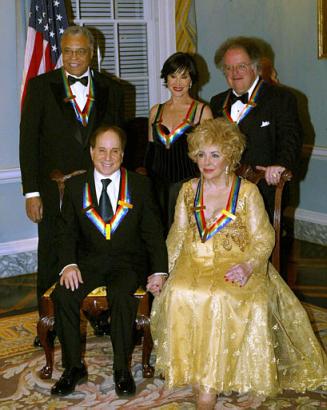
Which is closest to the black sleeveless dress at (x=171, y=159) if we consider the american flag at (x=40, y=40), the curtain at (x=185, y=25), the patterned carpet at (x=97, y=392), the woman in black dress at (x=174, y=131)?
the woman in black dress at (x=174, y=131)

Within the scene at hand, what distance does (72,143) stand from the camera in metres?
4.43

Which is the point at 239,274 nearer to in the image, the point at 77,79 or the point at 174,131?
the point at 174,131

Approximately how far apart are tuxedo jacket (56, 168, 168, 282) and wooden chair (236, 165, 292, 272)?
55 centimetres

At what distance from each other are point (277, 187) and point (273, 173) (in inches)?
3.2

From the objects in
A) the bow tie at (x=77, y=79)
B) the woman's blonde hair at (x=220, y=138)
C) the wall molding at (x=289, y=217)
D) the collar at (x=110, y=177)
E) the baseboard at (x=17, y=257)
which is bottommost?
the baseboard at (x=17, y=257)

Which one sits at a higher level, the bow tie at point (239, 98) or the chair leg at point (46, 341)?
the bow tie at point (239, 98)

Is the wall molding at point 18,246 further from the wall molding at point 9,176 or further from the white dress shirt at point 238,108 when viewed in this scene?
the white dress shirt at point 238,108

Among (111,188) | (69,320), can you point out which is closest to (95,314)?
(69,320)

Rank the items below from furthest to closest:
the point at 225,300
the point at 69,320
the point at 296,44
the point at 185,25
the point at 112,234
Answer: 1. the point at 185,25
2. the point at 296,44
3. the point at 112,234
4. the point at 69,320
5. the point at 225,300

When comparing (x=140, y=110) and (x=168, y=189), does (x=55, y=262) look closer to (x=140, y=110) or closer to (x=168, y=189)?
(x=168, y=189)

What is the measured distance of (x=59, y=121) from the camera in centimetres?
442

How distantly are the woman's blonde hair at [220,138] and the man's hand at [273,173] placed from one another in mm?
338

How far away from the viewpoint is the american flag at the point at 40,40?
6070 millimetres

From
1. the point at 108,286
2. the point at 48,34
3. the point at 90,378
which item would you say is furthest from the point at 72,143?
the point at 48,34
